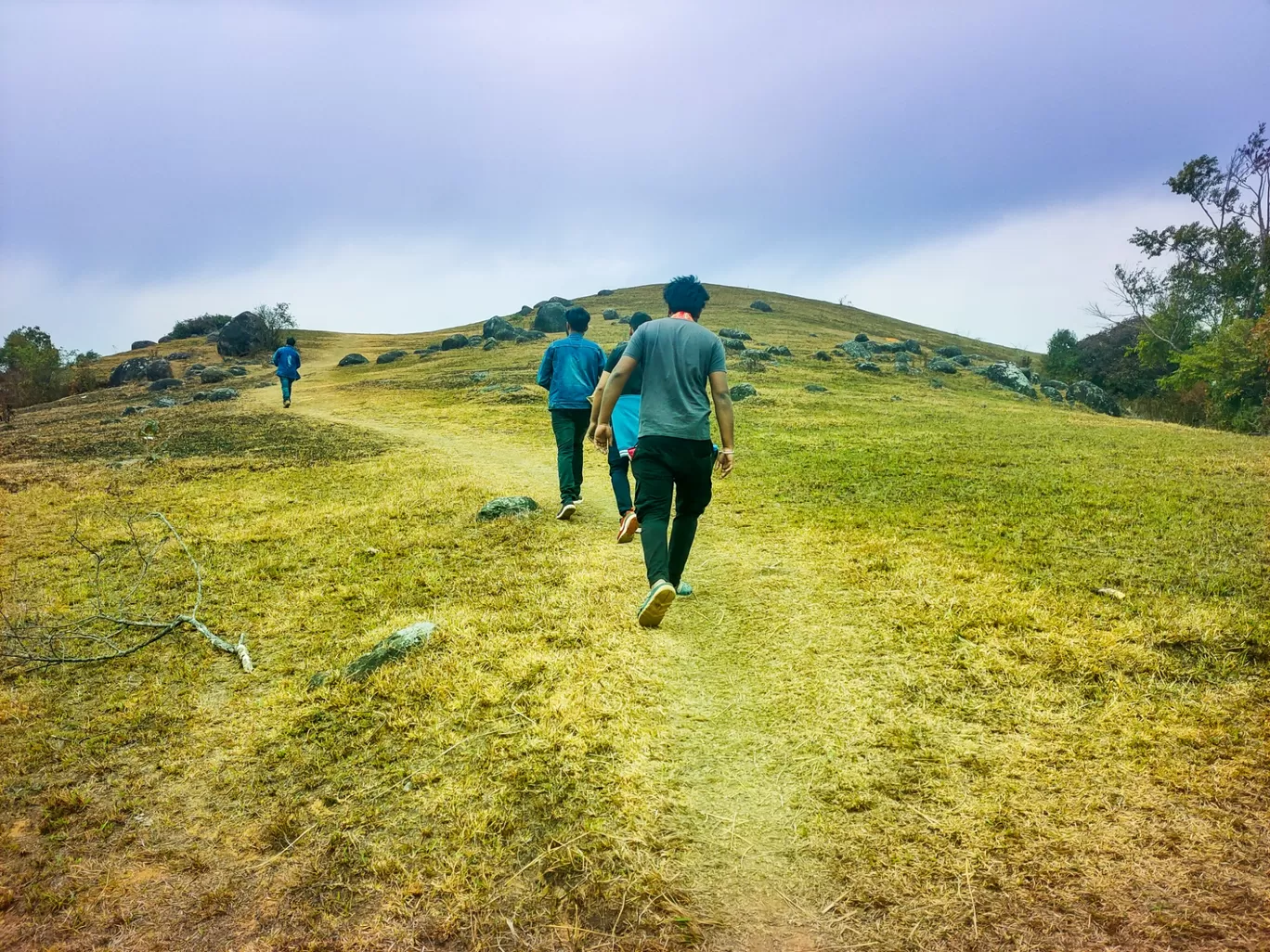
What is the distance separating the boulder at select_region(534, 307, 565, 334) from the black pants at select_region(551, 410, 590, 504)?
4154cm

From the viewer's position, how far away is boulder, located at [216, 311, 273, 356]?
48250 mm

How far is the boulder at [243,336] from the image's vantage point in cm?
4825

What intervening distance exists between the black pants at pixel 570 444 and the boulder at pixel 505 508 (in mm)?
675

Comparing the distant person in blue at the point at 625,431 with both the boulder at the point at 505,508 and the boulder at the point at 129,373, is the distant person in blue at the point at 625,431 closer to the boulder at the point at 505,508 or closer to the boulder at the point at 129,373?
the boulder at the point at 505,508

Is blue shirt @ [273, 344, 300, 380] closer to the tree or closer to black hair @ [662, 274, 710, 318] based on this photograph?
black hair @ [662, 274, 710, 318]

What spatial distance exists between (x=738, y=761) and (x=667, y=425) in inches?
93.9

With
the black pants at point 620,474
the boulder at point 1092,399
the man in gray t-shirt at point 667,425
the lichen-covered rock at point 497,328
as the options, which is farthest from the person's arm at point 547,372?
the lichen-covered rock at point 497,328

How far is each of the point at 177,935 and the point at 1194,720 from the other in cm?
580

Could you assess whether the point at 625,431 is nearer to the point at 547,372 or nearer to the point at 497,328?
the point at 547,372

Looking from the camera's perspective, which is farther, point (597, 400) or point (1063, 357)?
point (1063, 357)

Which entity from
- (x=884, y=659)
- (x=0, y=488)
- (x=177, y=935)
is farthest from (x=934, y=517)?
(x=0, y=488)

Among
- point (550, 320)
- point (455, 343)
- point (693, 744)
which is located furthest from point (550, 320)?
point (693, 744)

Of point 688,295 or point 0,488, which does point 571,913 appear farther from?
point 0,488

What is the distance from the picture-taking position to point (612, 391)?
526 cm
